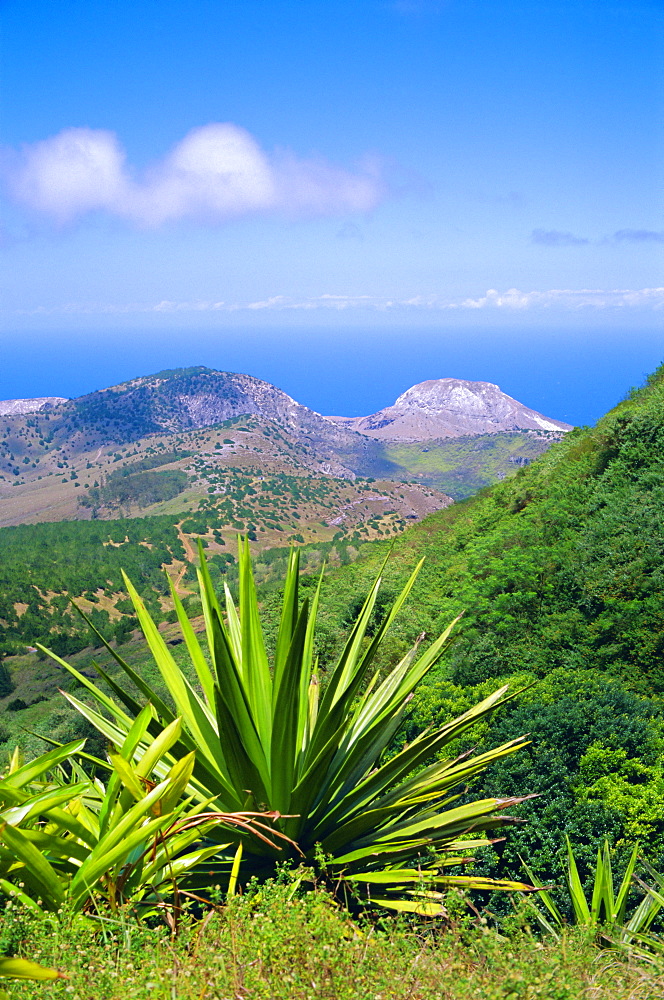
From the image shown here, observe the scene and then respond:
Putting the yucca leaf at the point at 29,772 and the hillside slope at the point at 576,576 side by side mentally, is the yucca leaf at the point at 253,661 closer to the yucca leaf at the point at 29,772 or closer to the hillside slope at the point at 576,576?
the yucca leaf at the point at 29,772

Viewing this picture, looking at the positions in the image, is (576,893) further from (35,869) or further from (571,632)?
(571,632)

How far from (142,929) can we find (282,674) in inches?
43.3

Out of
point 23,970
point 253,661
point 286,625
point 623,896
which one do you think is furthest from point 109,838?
point 623,896

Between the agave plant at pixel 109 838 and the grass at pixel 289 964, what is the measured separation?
144 millimetres

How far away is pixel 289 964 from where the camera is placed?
192cm

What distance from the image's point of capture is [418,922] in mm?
2701

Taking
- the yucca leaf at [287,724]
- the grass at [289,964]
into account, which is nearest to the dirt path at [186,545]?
the yucca leaf at [287,724]

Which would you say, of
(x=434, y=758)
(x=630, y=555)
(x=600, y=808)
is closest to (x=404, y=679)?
(x=600, y=808)

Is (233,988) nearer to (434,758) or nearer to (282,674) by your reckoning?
(282,674)

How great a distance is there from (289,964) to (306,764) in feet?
4.12

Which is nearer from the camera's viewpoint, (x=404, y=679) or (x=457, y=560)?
(x=404, y=679)

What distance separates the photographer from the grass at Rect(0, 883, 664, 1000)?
1.75 meters

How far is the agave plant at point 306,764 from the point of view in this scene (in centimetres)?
287

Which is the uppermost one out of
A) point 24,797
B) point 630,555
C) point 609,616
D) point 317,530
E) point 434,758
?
point 24,797
